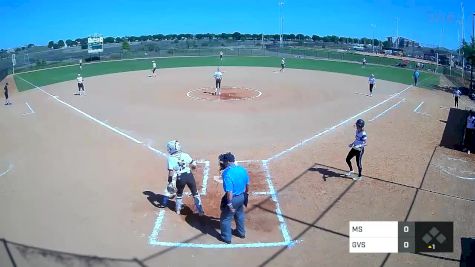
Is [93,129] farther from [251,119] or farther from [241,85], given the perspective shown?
[241,85]

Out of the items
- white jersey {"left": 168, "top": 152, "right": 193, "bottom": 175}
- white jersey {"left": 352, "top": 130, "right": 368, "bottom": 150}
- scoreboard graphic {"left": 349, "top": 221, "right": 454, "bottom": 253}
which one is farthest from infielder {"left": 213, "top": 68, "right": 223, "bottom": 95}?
scoreboard graphic {"left": 349, "top": 221, "right": 454, "bottom": 253}

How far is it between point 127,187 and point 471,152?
532 inches

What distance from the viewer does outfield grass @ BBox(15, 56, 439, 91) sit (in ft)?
129

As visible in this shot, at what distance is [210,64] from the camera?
52.8 m

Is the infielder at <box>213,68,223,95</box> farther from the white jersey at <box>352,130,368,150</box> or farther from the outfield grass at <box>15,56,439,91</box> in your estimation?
the outfield grass at <box>15,56,439,91</box>

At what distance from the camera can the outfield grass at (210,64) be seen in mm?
39469

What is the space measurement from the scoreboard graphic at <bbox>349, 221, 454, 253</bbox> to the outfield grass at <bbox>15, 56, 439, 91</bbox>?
29.1 m

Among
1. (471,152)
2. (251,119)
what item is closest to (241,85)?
(251,119)

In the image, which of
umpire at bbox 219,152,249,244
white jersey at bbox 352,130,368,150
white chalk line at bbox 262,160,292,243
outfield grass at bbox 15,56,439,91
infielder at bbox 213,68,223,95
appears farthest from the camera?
outfield grass at bbox 15,56,439,91

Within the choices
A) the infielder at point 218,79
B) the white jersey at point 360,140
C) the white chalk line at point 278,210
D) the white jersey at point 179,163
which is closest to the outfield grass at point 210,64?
the infielder at point 218,79

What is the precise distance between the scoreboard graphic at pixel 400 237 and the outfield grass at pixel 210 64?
1147 inches

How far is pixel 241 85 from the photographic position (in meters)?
34.3

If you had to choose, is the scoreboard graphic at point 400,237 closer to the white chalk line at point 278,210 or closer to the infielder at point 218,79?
the white chalk line at point 278,210

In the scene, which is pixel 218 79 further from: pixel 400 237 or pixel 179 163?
pixel 400 237
